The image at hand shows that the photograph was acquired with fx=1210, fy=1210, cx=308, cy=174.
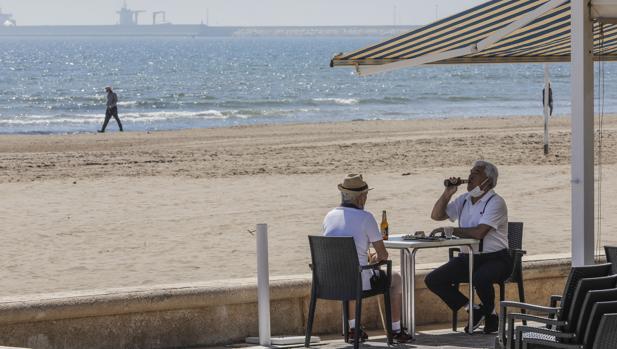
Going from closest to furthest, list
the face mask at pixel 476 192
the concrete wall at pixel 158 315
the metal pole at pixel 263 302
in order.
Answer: the concrete wall at pixel 158 315, the metal pole at pixel 263 302, the face mask at pixel 476 192

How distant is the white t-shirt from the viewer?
6934 millimetres

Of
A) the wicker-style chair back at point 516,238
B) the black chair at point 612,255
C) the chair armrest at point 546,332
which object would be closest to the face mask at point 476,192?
the wicker-style chair back at point 516,238

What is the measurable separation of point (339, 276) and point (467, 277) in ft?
3.55

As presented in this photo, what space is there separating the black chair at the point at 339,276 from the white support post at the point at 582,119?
123 centimetres

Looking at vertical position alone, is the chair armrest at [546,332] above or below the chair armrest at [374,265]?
below

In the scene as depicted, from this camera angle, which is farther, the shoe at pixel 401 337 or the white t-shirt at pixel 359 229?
the shoe at pixel 401 337

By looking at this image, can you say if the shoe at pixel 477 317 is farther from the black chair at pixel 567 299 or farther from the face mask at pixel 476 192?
the black chair at pixel 567 299

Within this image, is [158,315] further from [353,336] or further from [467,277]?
[467,277]

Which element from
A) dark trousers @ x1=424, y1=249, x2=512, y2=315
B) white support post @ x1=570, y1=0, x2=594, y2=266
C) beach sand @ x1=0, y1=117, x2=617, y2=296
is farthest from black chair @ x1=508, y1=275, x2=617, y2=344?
beach sand @ x1=0, y1=117, x2=617, y2=296

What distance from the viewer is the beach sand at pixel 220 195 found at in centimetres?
1102

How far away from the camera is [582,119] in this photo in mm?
6035

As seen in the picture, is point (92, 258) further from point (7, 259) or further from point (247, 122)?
point (247, 122)

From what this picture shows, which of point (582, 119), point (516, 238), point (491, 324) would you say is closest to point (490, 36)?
point (582, 119)

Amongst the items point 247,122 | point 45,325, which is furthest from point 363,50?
point 247,122
